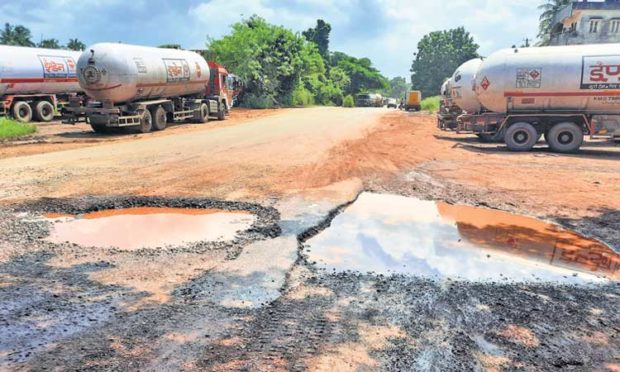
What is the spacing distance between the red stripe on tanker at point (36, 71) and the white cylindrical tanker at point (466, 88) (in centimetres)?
1824

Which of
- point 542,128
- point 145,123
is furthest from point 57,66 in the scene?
point 542,128

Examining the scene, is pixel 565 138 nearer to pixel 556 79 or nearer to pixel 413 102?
pixel 556 79

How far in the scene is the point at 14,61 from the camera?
19703 mm

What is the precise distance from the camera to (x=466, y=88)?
18453 millimetres

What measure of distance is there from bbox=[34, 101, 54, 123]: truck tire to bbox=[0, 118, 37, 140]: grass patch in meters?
4.14

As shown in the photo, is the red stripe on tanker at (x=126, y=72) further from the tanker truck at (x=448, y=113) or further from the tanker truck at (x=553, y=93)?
the tanker truck at (x=553, y=93)

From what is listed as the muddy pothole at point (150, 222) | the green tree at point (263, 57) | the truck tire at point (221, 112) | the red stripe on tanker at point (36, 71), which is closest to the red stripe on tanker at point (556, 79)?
the muddy pothole at point (150, 222)

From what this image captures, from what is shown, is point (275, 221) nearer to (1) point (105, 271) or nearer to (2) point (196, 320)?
(1) point (105, 271)

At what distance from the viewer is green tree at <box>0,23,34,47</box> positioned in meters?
58.0

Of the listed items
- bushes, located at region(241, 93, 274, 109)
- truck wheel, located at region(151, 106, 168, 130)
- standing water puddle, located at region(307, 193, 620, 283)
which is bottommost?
standing water puddle, located at region(307, 193, 620, 283)

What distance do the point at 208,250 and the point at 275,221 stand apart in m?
1.32

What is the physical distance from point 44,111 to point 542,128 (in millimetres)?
21394

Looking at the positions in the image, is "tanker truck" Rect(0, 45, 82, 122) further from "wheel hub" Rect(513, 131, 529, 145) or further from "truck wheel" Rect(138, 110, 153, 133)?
A: "wheel hub" Rect(513, 131, 529, 145)

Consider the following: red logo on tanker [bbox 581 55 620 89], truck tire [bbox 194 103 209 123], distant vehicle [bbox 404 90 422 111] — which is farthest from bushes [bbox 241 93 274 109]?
red logo on tanker [bbox 581 55 620 89]
